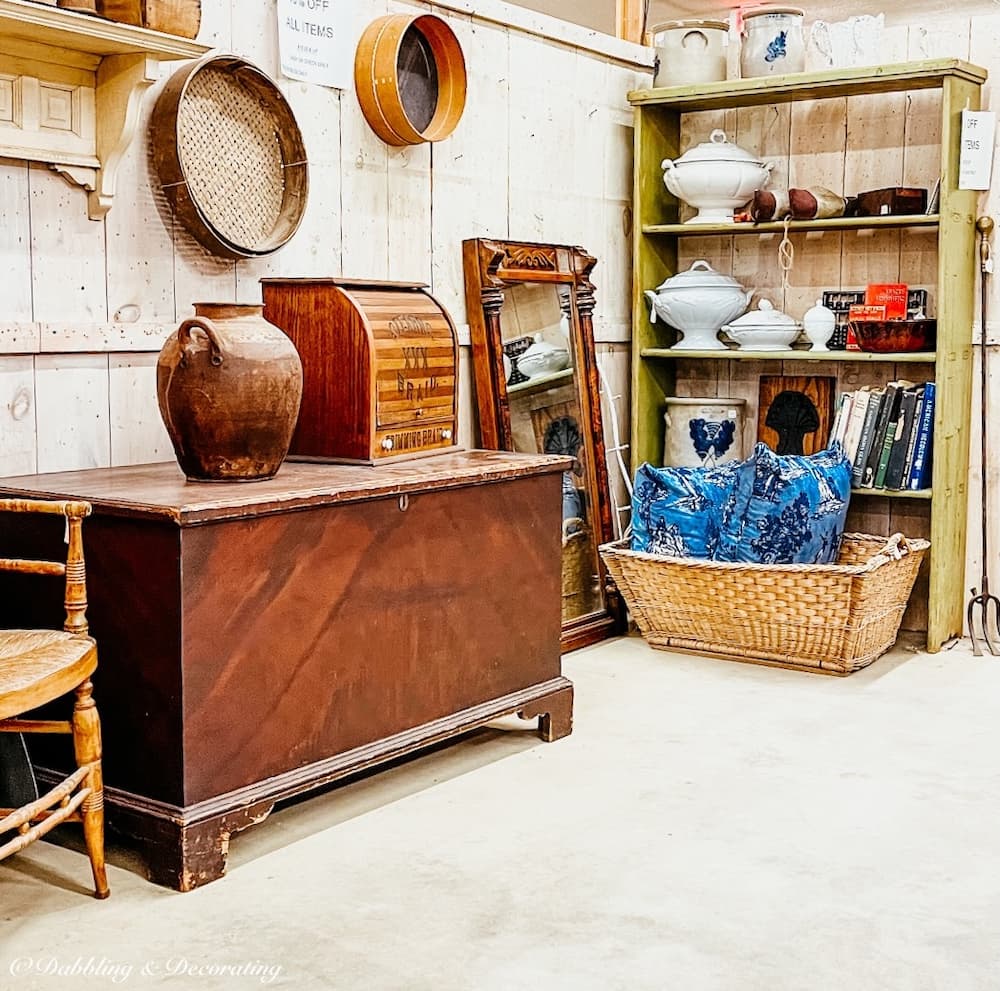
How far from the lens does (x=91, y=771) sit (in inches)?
91.9

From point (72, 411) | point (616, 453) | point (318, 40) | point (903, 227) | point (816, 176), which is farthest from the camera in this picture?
point (616, 453)

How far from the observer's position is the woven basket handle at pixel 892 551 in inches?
152

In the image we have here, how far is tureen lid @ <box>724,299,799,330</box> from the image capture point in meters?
4.41

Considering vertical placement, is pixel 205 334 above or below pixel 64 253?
below

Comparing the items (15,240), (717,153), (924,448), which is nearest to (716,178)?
(717,153)

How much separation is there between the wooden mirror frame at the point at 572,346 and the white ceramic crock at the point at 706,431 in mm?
301

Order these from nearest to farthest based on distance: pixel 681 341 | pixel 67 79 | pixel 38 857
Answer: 1. pixel 38 857
2. pixel 67 79
3. pixel 681 341

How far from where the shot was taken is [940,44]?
14.1 feet

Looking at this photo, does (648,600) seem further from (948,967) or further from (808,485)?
(948,967)

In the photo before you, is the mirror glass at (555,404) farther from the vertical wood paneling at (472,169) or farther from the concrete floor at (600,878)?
the concrete floor at (600,878)

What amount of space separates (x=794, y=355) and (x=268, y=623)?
7.65 ft

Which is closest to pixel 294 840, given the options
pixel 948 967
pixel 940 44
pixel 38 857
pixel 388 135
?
pixel 38 857

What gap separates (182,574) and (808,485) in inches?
85.5

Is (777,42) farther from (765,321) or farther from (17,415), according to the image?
(17,415)
